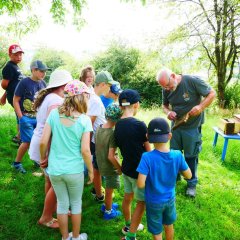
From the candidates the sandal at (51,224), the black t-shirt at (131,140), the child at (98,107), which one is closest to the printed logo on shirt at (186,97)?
the child at (98,107)

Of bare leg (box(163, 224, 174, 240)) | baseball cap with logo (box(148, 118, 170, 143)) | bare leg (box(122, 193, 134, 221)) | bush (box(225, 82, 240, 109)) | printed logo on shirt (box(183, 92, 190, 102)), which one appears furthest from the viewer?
bush (box(225, 82, 240, 109))

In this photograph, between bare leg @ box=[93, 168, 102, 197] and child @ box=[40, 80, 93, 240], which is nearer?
child @ box=[40, 80, 93, 240]

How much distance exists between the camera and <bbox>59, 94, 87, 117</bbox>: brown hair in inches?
116

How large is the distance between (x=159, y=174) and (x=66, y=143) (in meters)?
0.98

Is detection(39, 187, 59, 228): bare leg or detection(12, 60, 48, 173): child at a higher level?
detection(12, 60, 48, 173): child

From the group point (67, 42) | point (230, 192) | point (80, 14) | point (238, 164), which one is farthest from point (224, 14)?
point (67, 42)

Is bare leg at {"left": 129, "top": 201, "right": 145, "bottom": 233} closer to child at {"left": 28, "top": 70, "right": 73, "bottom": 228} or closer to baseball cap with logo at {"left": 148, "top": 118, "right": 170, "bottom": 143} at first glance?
baseball cap with logo at {"left": 148, "top": 118, "right": 170, "bottom": 143}

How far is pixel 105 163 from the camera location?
11.9ft

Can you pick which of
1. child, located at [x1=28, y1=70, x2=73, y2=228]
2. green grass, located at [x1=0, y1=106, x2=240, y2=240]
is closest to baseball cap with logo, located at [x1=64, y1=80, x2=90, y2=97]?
child, located at [x1=28, y1=70, x2=73, y2=228]

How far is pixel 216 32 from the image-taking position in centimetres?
1744

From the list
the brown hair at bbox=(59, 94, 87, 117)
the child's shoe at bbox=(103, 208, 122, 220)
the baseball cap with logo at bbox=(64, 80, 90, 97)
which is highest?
the baseball cap with logo at bbox=(64, 80, 90, 97)

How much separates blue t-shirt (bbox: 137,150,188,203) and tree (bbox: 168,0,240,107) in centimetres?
1589

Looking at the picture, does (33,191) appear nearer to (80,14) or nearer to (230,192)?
(230,192)

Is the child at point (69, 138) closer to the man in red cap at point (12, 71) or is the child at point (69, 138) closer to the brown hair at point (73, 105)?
the brown hair at point (73, 105)
